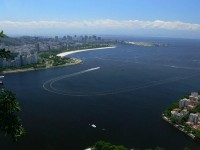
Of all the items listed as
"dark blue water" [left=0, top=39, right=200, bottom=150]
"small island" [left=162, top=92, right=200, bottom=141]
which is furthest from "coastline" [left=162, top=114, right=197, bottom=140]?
"dark blue water" [left=0, top=39, right=200, bottom=150]

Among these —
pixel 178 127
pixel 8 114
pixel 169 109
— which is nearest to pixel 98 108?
pixel 169 109

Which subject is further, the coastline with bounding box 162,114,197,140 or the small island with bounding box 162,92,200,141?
the small island with bounding box 162,92,200,141

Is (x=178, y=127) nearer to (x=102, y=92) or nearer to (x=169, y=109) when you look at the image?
(x=169, y=109)

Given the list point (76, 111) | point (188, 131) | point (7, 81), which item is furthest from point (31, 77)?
point (188, 131)

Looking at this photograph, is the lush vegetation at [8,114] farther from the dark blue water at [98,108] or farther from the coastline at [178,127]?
the coastline at [178,127]

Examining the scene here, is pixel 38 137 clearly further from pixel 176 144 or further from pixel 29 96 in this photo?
pixel 29 96

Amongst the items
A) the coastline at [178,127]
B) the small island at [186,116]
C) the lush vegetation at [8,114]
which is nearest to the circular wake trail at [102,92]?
the small island at [186,116]

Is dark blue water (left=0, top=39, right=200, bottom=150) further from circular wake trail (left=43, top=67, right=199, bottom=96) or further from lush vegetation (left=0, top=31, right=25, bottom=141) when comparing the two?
lush vegetation (left=0, top=31, right=25, bottom=141)
